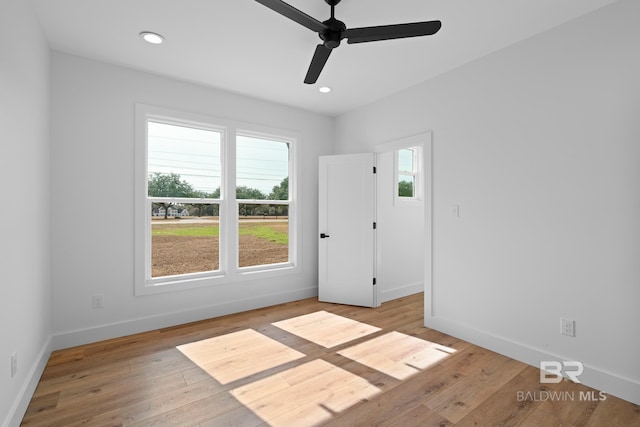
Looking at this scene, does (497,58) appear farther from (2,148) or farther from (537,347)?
(2,148)

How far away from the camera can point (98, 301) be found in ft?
10.1

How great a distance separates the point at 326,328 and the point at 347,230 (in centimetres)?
140

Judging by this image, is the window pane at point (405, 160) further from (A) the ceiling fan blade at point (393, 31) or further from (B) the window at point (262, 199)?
(A) the ceiling fan blade at point (393, 31)

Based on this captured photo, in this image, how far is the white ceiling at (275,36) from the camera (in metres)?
2.25

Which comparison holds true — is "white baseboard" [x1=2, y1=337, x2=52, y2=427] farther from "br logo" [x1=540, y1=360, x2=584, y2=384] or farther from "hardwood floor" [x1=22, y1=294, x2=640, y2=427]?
"br logo" [x1=540, y1=360, x2=584, y2=384]

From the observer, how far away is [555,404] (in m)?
2.05

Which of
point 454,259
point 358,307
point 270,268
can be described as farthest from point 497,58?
point 270,268

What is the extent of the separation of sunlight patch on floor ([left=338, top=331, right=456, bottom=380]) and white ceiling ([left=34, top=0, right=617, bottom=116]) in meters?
2.76

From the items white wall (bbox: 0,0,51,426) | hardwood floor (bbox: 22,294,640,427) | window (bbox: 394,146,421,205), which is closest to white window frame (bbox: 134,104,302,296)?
hardwood floor (bbox: 22,294,640,427)

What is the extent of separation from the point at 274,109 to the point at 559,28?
312 cm

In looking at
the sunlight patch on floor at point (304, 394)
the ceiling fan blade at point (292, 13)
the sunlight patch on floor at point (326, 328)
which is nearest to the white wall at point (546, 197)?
the sunlight patch on floor at point (326, 328)

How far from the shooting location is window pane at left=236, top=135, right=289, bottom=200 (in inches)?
162

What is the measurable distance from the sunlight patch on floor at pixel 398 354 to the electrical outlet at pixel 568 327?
89 cm

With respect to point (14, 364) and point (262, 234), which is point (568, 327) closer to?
point (262, 234)
